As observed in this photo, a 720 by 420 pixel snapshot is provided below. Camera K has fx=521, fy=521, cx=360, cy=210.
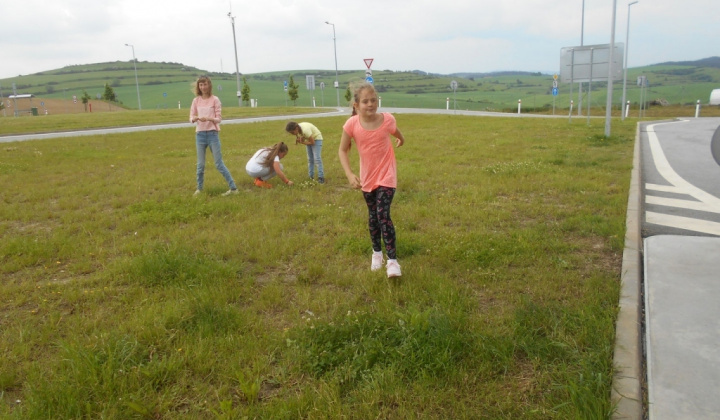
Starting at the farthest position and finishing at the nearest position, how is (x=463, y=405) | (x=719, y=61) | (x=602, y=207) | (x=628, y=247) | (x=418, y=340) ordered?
1. (x=719, y=61)
2. (x=602, y=207)
3. (x=628, y=247)
4. (x=418, y=340)
5. (x=463, y=405)

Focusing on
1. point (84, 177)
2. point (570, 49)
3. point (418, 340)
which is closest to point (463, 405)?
point (418, 340)

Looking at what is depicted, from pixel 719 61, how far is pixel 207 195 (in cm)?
8007

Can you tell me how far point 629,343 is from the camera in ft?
10.3

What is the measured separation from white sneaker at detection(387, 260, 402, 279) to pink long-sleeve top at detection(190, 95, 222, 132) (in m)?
4.88

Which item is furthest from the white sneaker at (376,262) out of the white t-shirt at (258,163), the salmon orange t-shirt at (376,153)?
the white t-shirt at (258,163)

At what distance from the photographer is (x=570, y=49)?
21531mm

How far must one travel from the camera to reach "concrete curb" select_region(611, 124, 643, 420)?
2.62 meters

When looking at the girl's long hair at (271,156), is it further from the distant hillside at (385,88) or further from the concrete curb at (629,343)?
the concrete curb at (629,343)

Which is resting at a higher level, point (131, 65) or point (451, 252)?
point (131, 65)

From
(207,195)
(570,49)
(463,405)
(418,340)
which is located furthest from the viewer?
(570,49)

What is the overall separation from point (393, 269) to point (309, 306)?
84 centimetres

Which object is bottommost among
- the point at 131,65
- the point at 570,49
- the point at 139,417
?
the point at 139,417

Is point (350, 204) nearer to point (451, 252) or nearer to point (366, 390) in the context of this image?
point (451, 252)

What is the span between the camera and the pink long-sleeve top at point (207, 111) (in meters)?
8.26
